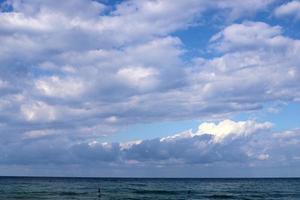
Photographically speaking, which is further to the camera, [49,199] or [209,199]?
[209,199]

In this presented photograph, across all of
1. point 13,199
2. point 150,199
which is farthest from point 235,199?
point 13,199

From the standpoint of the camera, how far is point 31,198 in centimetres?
6988

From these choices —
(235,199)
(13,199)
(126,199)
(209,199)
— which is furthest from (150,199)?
(13,199)

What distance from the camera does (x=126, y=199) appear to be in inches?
2842

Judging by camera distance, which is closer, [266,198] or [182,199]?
[182,199]

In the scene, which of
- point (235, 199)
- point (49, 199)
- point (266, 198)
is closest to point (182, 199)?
point (235, 199)

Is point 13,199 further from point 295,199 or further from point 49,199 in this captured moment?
point 295,199

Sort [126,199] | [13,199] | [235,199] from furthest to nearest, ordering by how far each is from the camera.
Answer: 1. [235,199]
2. [126,199]
3. [13,199]

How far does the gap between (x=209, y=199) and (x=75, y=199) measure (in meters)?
23.9

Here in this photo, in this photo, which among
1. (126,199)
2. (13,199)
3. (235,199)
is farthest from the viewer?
(235,199)

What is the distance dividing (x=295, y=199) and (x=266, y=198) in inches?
214

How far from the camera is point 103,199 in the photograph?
70938 millimetres

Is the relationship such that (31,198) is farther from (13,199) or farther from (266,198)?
(266,198)

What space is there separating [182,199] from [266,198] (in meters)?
17.5
